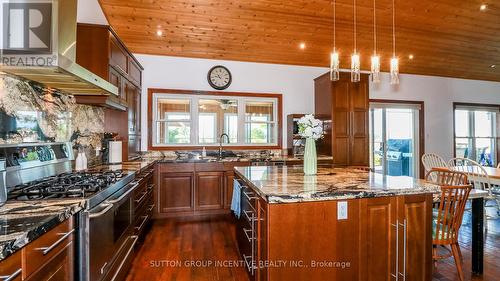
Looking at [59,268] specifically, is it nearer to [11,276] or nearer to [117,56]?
[11,276]

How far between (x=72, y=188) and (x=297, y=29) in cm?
370

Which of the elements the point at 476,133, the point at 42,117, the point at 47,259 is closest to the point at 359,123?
the point at 476,133

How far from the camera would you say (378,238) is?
5.79ft

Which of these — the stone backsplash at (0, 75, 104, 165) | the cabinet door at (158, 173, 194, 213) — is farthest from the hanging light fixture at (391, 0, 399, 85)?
the stone backsplash at (0, 75, 104, 165)

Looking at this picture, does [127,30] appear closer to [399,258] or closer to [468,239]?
[399,258]

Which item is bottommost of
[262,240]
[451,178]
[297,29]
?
[262,240]

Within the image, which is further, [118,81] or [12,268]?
[118,81]

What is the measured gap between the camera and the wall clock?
15.2 feet

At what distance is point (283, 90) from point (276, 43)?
3.17ft

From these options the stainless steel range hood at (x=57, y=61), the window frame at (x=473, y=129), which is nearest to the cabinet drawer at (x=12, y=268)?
the stainless steel range hood at (x=57, y=61)

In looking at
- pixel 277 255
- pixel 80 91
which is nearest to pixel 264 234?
pixel 277 255

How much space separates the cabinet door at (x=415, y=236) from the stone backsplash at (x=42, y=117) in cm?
281

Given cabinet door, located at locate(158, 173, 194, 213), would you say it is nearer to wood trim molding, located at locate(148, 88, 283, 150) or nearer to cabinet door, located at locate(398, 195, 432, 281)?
wood trim molding, located at locate(148, 88, 283, 150)

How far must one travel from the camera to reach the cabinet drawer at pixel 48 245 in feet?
3.34
